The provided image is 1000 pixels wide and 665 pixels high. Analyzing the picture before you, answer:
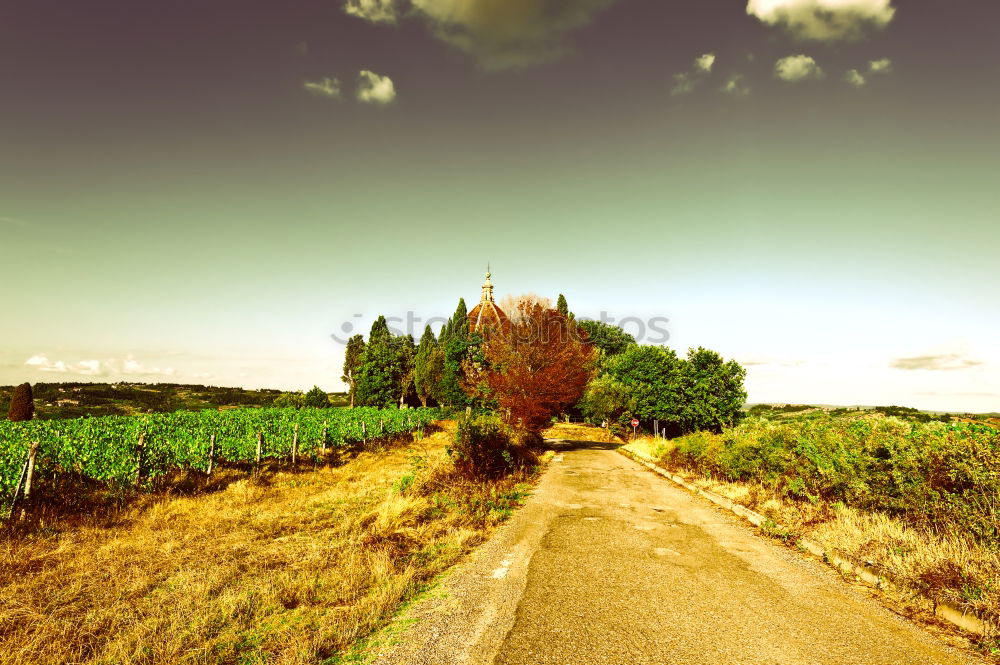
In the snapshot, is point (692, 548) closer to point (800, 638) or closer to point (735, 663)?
point (800, 638)

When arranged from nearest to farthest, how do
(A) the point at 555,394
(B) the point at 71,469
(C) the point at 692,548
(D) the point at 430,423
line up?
(C) the point at 692,548 < (B) the point at 71,469 < (A) the point at 555,394 < (D) the point at 430,423

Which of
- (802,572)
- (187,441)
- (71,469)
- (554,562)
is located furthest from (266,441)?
(802,572)

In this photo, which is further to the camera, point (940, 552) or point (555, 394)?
point (555, 394)

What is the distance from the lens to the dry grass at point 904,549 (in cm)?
535

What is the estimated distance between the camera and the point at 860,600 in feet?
19.0

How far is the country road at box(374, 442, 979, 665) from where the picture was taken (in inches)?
175

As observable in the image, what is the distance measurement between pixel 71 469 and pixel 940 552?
63.3 ft

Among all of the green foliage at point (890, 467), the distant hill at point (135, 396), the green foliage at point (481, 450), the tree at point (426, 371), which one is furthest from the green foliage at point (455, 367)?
the distant hill at point (135, 396)

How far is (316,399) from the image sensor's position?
2325 inches

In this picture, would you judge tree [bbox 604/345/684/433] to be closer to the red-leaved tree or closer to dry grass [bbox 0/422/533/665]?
the red-leaved tree

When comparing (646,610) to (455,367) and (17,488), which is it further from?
(455,367)

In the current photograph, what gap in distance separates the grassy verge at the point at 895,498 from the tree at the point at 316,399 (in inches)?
2200

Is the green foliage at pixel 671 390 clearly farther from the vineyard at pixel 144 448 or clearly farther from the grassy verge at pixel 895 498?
the grassy verge at pixel 895 498

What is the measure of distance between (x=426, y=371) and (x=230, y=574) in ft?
164
